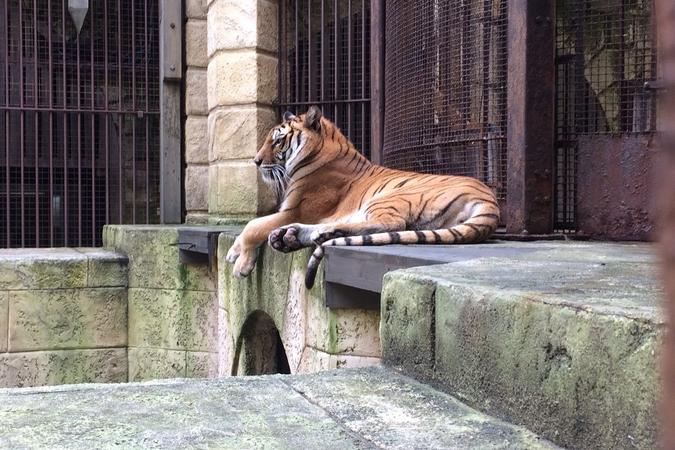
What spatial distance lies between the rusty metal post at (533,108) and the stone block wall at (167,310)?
122 inches

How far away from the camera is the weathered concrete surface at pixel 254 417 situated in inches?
72.8

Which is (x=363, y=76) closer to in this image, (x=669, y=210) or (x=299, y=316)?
(x=299, y=316)

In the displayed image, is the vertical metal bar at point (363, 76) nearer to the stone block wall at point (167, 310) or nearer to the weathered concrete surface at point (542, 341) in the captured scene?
the stone block wall at point (167, 310)

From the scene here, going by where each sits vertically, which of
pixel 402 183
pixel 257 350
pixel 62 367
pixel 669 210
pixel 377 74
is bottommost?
pixel 62 367

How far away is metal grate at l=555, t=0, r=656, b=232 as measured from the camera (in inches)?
185

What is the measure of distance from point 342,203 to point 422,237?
1162mm

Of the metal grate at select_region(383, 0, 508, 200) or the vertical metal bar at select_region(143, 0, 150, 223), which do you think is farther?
the vertical metal bar at select_region(143, 0, 150, 223)

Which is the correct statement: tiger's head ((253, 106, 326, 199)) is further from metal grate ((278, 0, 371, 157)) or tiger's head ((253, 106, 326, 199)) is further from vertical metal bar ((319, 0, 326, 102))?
vertical metal bar ((319, 0, 326, 102))

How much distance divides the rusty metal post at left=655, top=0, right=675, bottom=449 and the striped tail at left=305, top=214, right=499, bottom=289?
3.74 meters

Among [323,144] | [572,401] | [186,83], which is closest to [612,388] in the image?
[572,401]

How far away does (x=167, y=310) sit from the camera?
723cm

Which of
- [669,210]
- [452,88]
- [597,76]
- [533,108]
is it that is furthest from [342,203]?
Answer: [669,210]

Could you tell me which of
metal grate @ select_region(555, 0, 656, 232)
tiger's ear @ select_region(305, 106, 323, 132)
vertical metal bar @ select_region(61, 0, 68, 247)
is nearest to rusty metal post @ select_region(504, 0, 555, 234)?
metal grate @ select_region(555, 0, 656, 232)

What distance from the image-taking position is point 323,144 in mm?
5336
